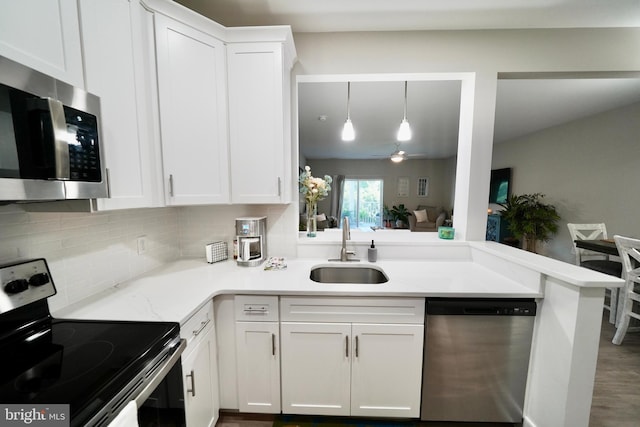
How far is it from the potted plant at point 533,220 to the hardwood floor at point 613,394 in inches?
85.6

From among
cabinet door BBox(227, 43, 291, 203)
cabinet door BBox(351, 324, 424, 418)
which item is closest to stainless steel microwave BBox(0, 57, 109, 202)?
cabinet door BBox(227, 43, 291, 203)

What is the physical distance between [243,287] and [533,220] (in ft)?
16.5

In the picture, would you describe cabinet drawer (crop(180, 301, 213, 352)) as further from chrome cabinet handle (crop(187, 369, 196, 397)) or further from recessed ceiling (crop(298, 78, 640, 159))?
recessed ceiling (crop(298, 78, 640, 159))

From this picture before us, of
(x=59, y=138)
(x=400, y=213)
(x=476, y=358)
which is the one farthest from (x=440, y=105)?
(x=400, y=213)

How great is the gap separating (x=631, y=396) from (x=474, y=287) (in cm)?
161

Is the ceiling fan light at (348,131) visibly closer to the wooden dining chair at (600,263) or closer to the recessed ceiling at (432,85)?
the recessed ceiling at (432,85)

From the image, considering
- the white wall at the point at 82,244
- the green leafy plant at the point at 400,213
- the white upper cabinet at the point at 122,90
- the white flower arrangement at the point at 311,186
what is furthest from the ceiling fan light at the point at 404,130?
the green leafy plant at the point at 400,213

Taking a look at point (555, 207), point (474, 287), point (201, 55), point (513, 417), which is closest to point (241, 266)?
point (201, 55)

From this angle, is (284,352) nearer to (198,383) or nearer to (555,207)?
(198,383)

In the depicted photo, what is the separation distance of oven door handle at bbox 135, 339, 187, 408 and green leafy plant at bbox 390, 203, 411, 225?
7.24 meters

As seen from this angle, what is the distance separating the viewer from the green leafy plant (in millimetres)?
7414

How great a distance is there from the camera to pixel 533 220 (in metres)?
3.98

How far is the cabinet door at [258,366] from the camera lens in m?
1.31

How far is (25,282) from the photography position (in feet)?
2.82
